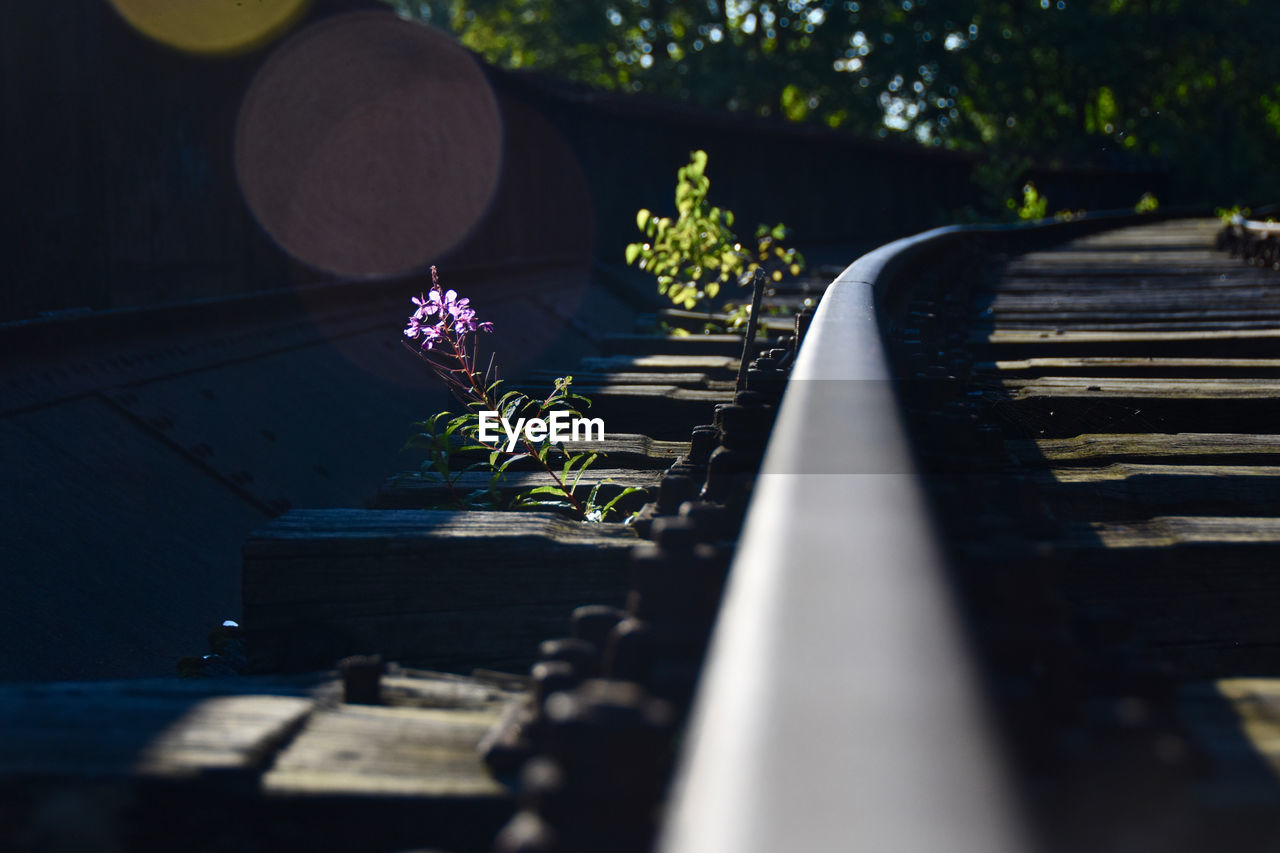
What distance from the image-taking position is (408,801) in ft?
3.37

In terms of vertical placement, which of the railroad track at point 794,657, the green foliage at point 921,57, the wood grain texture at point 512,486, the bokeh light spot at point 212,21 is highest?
the green foliage at point 921,57

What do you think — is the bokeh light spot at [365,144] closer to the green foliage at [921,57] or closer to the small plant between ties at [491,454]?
the small plant between ties at [491,454]

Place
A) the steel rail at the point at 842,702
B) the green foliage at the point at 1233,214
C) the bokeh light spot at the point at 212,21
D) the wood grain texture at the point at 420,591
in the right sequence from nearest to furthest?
the steel rail at the point at 842,702, the wood grain texture at the point at 420,591, the bokeh light spot at the point at 212,21, the green foliage at the point at 1233,214

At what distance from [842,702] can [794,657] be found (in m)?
0.05

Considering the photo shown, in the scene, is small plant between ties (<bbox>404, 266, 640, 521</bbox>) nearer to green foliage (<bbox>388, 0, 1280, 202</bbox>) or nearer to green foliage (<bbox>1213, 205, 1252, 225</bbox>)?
green foliage (<bbox>1213, 205, 1252, 225</bbox>)

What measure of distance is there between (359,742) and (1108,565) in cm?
106

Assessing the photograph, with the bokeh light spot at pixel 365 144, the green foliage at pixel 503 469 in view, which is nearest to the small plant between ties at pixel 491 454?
the green foliage at pixel 503 469

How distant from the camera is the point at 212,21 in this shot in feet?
21.0

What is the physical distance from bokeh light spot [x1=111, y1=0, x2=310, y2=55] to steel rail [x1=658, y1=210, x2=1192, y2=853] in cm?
615

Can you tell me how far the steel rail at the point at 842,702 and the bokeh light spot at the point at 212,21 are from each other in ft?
20.2

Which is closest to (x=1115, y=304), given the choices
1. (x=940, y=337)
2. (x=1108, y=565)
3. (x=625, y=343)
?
(x=940, y=337)

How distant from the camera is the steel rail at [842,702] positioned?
0.50 m

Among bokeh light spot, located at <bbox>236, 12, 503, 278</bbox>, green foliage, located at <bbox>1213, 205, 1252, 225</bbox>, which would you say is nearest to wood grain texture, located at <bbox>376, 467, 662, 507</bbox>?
bokeh light spot, located at <bbox>236, 12, 503, 278</bbox>

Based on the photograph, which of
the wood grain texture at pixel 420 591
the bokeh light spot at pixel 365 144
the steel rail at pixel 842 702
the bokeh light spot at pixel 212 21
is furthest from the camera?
the bokeh light spot at pixel 365 144
